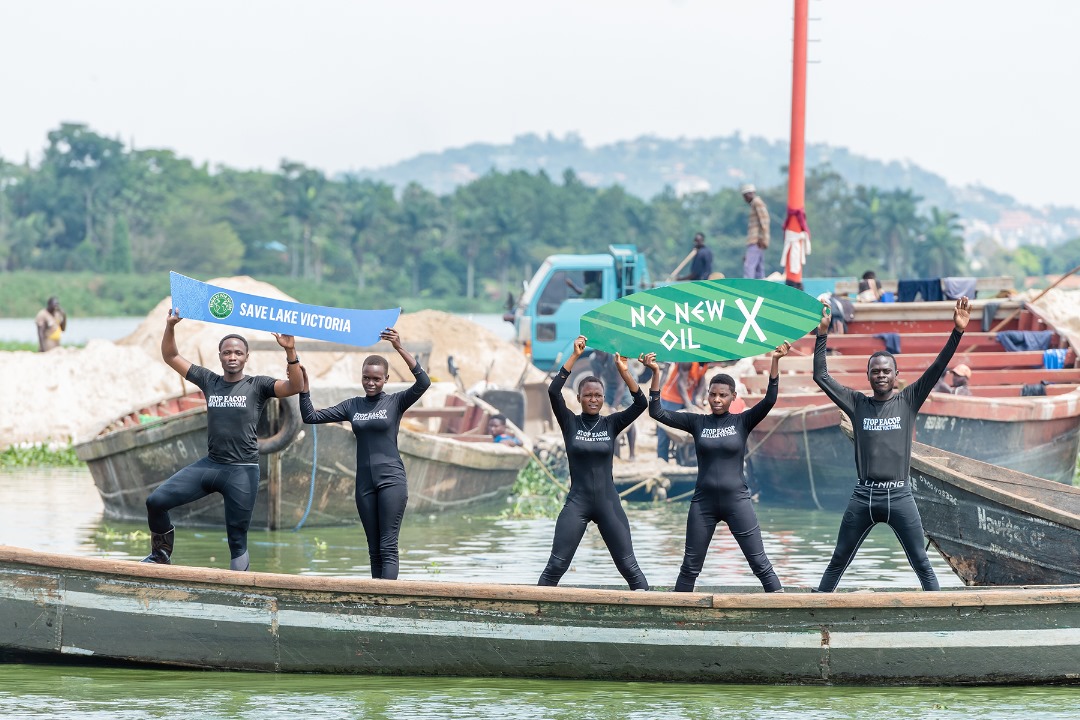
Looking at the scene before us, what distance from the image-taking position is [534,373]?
31922 mm

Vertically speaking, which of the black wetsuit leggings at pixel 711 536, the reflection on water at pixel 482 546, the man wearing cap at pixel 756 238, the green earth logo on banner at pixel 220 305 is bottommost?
the reflection on water at pixel 482 546

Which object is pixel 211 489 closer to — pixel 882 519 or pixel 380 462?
pixel 380 462

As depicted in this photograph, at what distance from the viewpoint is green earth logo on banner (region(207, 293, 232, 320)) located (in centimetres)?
1071

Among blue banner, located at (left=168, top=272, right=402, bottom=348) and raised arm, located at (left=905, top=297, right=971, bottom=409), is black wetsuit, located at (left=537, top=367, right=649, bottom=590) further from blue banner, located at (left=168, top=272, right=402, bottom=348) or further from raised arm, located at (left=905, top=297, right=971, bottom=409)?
raised arm, located at (left=905, top=297, right=971, bottom=409)

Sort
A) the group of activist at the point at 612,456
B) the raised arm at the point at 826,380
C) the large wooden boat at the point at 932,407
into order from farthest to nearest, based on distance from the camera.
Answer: the large wooden boat at the point at 932,407, the raised arm at the point at 826,380, the group of activist at the point at 612,456

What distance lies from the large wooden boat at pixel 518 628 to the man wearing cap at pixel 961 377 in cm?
982

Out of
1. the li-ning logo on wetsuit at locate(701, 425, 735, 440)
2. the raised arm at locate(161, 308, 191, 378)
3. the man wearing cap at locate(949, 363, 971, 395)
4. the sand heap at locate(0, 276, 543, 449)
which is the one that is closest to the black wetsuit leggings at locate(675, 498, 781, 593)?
the li-ning logo on wetsuit at locate(701, 425, 735, 440)

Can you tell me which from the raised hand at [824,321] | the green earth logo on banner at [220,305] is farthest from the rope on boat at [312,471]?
the raised hand at [824,321]

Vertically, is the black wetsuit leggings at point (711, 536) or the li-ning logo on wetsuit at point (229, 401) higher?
the li-ning logo on wetsuit at point (229, 401)

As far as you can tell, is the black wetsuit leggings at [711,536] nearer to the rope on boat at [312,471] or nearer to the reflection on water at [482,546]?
the reflection on water at [482,546]

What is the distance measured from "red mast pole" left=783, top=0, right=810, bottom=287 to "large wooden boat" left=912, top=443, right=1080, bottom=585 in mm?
9221

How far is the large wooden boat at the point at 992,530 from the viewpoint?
434 inches

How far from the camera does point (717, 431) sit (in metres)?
10.1

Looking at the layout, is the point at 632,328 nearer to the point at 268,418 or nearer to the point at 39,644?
the point at 39,644
